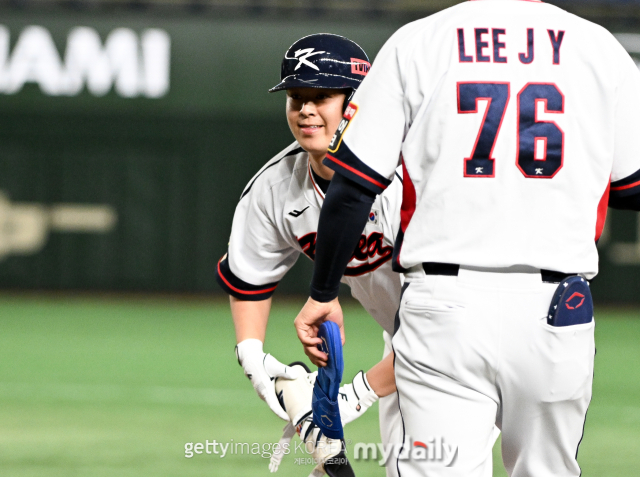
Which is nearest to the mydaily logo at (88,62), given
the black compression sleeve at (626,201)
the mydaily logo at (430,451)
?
the black compression sleeve at (626,201)

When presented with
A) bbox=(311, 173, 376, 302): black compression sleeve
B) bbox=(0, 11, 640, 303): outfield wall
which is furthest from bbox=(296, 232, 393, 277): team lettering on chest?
bbox=(0, 11, 640, 303): outfield wall

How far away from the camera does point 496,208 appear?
234 cm

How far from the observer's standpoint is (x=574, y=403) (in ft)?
7.84

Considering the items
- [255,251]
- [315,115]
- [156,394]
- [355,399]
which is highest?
[315,115]

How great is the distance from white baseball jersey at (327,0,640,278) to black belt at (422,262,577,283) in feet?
0.08

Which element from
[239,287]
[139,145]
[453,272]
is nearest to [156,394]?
[239,287]

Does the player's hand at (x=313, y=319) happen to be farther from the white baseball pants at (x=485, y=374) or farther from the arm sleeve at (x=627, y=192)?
the arm sleeve at (x=627, y=192)

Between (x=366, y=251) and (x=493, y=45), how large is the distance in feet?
4.28

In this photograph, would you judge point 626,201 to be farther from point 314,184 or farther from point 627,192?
point 314,184

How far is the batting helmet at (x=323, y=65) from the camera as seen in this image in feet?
11.4

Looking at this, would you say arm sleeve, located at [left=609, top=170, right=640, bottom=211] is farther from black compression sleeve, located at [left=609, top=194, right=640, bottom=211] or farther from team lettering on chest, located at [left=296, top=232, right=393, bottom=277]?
team lettering on chest, located at [left=296, top=232, right=393, bottom=277]

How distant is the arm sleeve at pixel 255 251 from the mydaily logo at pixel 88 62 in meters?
10.3

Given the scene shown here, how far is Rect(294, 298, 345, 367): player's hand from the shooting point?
273 cm

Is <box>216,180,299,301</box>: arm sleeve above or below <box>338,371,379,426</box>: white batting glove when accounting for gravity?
above
